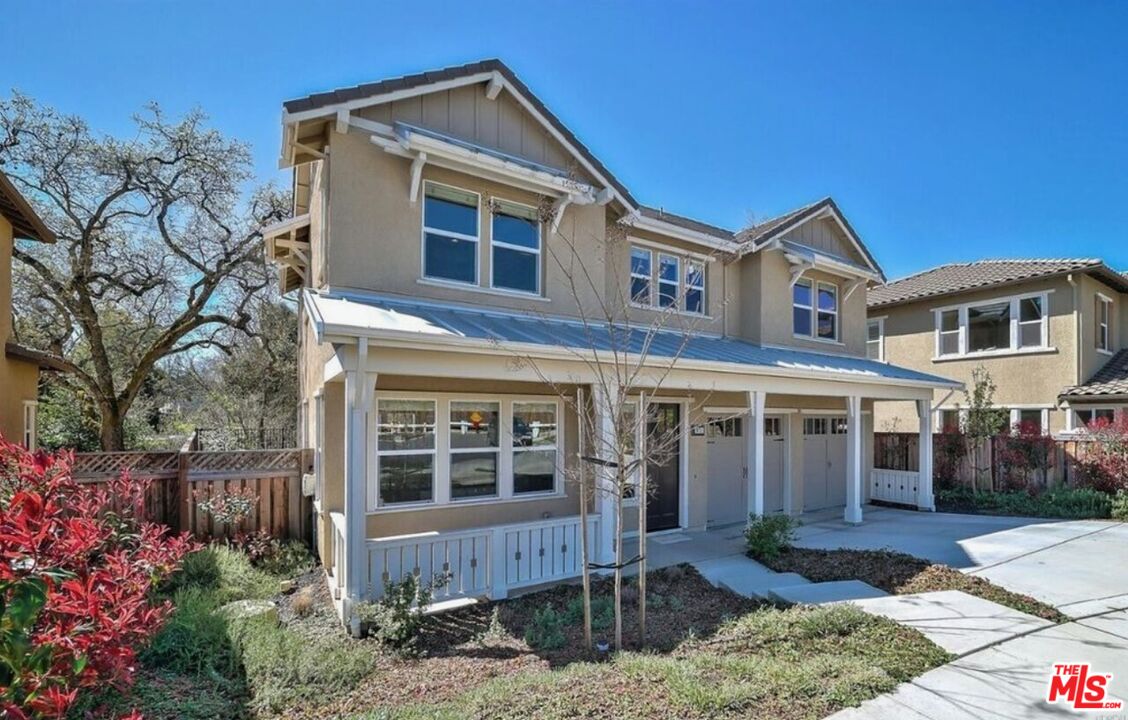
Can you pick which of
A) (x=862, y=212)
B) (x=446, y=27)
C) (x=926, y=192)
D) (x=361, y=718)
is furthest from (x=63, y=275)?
(x=926, y=192)

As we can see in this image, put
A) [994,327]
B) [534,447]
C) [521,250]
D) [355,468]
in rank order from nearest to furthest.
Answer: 1. [355,468]
2. [534,447]
3. [521,250]
4. [994,327]

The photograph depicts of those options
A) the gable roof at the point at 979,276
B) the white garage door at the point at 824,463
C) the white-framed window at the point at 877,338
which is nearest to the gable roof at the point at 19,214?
the white garage door at the point at 824,463

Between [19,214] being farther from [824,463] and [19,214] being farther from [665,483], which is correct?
[824,463]

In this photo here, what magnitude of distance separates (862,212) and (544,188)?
9.85 m

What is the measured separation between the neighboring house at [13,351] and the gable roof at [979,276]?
2076 centimetres

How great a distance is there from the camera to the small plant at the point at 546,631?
18.7 ft

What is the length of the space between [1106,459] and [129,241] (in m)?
26.7

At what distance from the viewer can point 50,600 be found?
2.52 metres

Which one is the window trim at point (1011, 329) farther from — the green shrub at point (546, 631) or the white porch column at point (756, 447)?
the green shrub at point (546, 631)

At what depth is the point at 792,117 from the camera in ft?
41.1

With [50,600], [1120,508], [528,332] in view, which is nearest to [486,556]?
[528,332]

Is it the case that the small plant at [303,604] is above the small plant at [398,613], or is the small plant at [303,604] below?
below

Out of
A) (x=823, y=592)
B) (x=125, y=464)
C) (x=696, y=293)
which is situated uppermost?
(x=696, y=293)

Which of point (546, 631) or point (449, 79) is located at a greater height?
point (449, 79)
